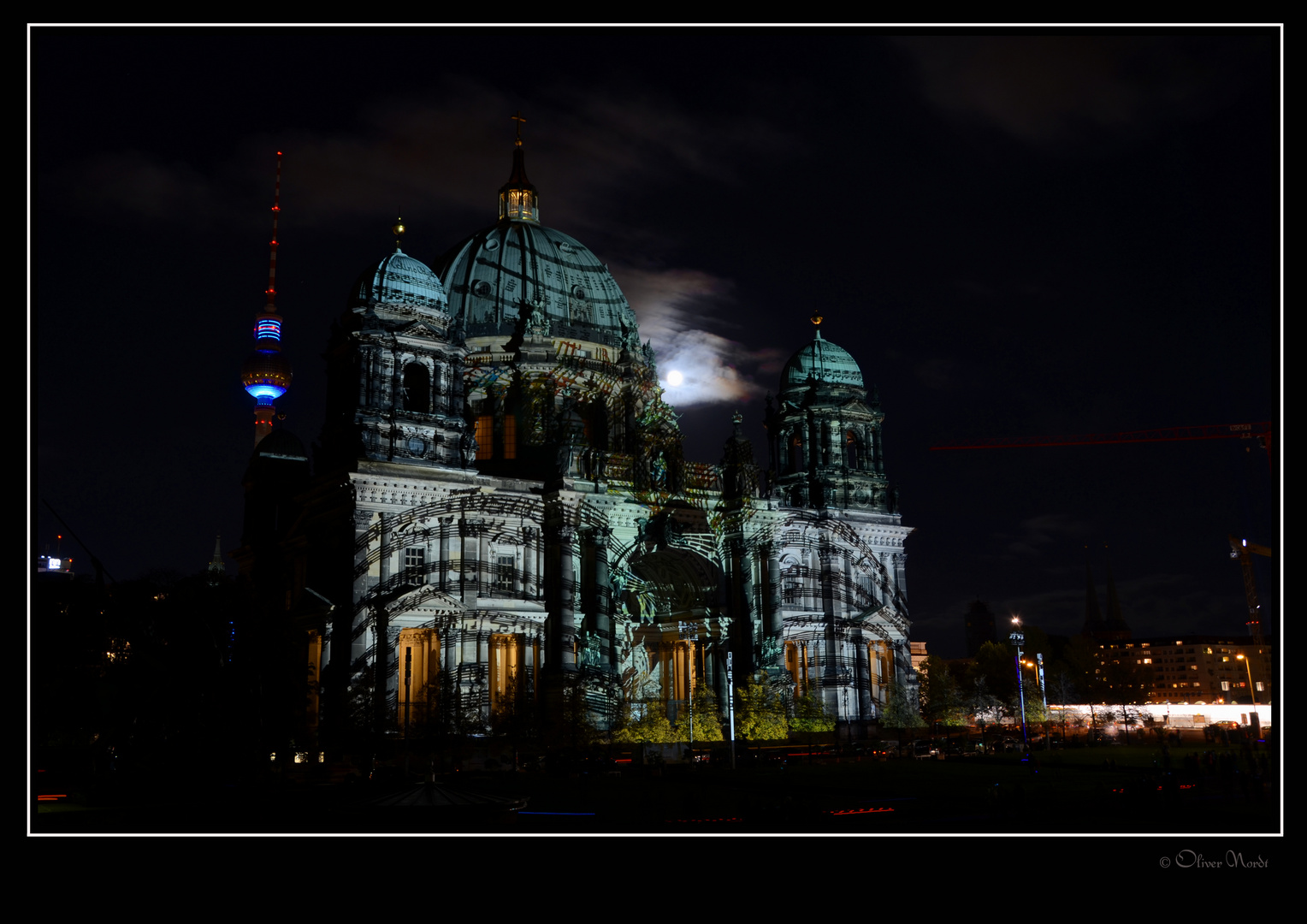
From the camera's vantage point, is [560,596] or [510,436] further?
[510,436]

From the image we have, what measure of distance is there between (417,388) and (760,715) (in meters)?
28.2

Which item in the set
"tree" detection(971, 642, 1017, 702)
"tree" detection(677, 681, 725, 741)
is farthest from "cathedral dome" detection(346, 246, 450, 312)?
"tree" detection(971, 642, 1017, 702)

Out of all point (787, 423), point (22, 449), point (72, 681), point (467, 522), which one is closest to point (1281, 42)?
point (22, 449)

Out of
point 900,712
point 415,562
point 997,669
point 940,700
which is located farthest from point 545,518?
point 997,669

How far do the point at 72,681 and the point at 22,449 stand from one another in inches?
Result: 1237

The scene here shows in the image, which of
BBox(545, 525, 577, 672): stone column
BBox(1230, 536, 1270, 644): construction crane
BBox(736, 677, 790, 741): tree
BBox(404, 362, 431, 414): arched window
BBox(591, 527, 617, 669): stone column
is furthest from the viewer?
BBox(736, 677, 790, 741): tree

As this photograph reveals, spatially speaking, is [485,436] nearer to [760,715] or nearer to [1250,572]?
[760,715]

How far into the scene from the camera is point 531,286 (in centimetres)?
9719

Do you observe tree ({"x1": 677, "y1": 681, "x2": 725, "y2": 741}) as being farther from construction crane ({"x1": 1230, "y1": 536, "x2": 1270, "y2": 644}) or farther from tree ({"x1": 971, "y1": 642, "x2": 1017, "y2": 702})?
tree ({"x1": 971, "y1": 642, "x2": 1017, "y2": 702})

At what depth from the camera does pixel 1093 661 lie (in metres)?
146

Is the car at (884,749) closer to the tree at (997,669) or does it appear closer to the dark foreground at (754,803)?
the dark foreground at (754,803)

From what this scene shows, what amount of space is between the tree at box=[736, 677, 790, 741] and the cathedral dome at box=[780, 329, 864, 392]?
25.9 m

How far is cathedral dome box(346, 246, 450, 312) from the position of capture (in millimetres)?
76000

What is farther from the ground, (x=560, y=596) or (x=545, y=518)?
(x=545, y=518)
